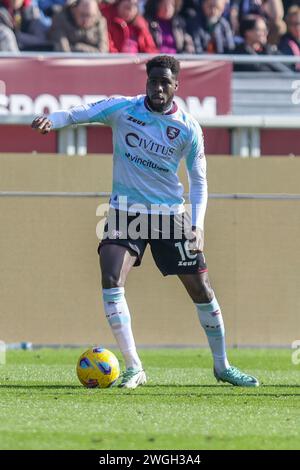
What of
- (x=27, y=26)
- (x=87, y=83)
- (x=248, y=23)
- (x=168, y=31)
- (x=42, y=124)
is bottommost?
(x=42, y=124)

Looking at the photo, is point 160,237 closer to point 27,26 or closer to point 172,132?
point 172,132

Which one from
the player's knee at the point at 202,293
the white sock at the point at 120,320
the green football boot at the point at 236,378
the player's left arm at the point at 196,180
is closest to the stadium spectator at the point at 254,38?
the player's left arm at the point at 196,180

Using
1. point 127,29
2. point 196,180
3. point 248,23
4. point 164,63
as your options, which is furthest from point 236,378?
point 248,23

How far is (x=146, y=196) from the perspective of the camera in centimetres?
970

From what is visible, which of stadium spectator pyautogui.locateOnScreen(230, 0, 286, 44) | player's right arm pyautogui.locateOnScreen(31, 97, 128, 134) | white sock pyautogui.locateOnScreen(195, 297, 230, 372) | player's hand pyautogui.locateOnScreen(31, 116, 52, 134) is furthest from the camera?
stadium spectator pyautogui.locateOnScreen(230, 0, 286, 44)

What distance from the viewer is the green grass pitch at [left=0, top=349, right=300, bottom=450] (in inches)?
277

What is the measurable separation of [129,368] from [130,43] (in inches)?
327

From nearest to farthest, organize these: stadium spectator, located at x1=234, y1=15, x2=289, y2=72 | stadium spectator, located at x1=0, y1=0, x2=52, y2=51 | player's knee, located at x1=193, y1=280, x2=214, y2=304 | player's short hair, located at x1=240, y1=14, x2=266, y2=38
Answer: player's knee, located at x1=193, y1=280, x2=214, y2=304 → stadium spectator, located at x1=0, y1=0, x2=52, y2=51 → stadium spectator, located at x1=234, y1=15, x2=289, y2=72 → player's short hair, located at x1=240, y1=14, x2=266, y2=38

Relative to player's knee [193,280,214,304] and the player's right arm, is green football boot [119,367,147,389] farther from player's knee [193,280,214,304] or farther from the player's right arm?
the player's right arm

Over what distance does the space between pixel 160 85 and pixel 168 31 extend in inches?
331

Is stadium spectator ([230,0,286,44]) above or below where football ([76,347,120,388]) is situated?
above

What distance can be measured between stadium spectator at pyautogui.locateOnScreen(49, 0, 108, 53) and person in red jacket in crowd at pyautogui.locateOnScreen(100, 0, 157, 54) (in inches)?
18.9

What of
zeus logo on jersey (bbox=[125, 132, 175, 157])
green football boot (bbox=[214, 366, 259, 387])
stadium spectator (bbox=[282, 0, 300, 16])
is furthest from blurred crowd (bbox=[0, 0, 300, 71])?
green football boot (bbox=[214, 366, 259, 387])

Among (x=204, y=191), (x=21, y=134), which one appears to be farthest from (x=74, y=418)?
(x=21, y=134)
